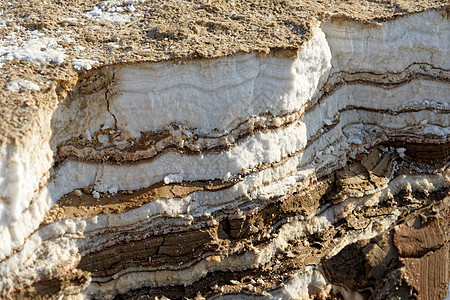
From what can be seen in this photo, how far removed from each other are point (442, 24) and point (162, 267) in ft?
16.1

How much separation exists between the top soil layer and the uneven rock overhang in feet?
0.44

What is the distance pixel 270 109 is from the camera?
224 inches

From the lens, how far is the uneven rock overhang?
5.06m

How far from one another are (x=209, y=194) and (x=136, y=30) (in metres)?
2.17

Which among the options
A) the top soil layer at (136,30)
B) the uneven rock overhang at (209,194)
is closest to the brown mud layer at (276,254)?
the uneven rock overhang at (209,194)

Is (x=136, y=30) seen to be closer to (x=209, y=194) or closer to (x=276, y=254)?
(x=209, y=194)

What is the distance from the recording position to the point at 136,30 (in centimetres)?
587

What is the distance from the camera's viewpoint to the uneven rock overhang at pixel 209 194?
5062 millimetres

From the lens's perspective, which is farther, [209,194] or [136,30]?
[136,30]

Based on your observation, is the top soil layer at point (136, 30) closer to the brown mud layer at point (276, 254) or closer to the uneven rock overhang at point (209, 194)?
the uneven rock overhang at point (209, 194)

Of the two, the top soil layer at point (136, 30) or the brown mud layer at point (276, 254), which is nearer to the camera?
the top soil layer at point (136, 30)

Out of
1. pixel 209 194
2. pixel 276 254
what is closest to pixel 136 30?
pixel 209 194

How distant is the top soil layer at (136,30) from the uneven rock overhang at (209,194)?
134 millimetres

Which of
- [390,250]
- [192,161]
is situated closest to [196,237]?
[192,161]
